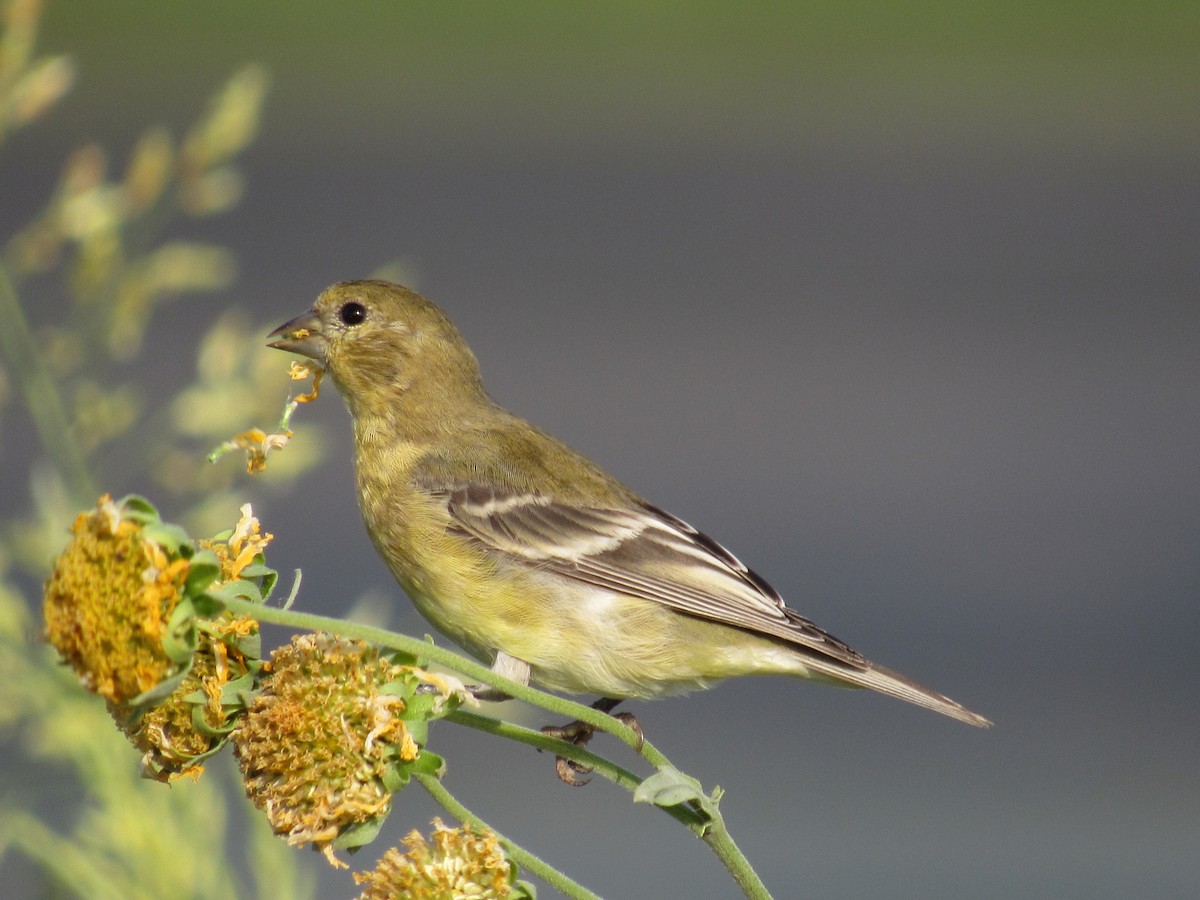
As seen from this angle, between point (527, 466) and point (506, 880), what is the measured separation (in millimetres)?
1848

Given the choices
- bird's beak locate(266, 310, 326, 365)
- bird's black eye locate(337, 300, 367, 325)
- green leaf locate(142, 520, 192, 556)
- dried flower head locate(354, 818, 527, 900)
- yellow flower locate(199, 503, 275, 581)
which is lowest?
dried flower head locate(354, 818, 527, 900)

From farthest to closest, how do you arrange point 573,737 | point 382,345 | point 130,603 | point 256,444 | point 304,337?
point 382,345 < point 304,337 < point 573,737 < point 256,444 < point 130,603

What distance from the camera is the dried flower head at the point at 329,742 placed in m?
1.51

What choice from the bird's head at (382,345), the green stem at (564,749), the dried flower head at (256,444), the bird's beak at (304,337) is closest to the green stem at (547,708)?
the green stem at (564,749)

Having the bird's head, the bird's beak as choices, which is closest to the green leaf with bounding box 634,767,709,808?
the bird's beak

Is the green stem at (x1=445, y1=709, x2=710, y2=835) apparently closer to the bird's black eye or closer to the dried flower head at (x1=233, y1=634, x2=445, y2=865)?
the dried flower head at (x1=233, y1=634, x2=445, y2=865)

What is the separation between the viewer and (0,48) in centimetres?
199

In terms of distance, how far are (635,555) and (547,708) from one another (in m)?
1.63

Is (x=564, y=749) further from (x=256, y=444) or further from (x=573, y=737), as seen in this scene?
(x=573, y=737)

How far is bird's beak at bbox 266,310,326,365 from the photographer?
3.19 metres

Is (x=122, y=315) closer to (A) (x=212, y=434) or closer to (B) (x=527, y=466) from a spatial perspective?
(A) (x=212, y=434)

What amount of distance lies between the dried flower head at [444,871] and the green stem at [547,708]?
0.43 ft

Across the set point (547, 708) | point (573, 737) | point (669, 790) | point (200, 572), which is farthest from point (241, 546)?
A: point (573, 737)

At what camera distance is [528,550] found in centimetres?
299
